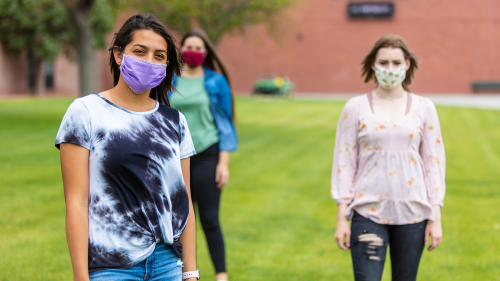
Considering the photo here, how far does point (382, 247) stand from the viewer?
3.32 meters

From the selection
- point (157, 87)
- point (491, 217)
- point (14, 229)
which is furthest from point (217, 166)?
point (491, 217)

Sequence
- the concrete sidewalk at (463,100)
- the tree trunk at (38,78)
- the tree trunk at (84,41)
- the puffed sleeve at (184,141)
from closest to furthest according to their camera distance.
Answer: the puffed sleeve at (184,141), the tree trunk at (84,41), the concrete sidewalk at (463,100), the tree trunk at (38,78)

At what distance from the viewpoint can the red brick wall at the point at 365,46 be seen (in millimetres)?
47812

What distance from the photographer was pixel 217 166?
471cm

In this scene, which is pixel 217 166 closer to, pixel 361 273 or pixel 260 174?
pixel 361 273

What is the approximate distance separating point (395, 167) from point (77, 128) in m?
1.93

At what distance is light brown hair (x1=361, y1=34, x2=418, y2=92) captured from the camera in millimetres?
3535

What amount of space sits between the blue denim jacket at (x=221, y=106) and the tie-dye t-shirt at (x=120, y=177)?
2.42 m

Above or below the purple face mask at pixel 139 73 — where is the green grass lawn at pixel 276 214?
below

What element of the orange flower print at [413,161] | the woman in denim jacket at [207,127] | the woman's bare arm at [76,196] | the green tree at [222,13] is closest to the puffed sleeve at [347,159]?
the orange flower print at [413,161]

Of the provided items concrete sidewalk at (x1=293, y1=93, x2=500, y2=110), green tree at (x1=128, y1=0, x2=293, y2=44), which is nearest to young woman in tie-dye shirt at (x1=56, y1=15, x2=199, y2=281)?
green tree at (x1=128, y1=0, x2=293, y2=44)

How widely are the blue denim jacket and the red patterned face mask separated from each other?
0.46 ft

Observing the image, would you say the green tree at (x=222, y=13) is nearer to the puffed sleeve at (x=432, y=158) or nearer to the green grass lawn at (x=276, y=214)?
the green grass lawn at (x=276, y=214)

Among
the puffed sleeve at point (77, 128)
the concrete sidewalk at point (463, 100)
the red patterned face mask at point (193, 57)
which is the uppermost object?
the red patterned face mask at point (193, 57)
